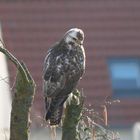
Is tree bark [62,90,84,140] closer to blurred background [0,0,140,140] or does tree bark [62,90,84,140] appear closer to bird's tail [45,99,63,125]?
bird's tail [45,99,63,125]

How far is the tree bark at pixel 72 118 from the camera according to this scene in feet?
15.4

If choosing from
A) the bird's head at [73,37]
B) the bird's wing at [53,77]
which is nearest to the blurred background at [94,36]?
the bird's head at [73,37]

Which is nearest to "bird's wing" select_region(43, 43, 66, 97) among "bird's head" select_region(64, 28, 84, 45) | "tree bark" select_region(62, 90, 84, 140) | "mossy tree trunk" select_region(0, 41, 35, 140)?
"bird's head" select_region(64, 28, 84, 45)

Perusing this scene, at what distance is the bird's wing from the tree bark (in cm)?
62

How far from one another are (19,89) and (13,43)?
50.2 ft

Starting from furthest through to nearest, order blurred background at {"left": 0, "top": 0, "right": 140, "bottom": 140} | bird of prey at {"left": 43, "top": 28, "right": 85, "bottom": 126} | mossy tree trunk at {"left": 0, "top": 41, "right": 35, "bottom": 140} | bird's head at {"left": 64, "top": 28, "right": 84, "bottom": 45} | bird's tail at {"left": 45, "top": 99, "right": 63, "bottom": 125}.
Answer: blurred background at {"left": 0, "top": 0, "right": 140, "bottom": 140} < bird's head at {"left": 64, "top": 28, "right": 84, "bottom": 45} < bird of prey at {"left": 43, "top": 28, "right": 85, "bottom": 126} < bird's tail at {"left": 45, "top": 99, "right": 63, "bottom": 125} < mossy tree trunk at {"left": 0, "top": 41, "right": 35, "bottom": 140}

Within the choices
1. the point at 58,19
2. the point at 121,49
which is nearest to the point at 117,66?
the point at 121,49

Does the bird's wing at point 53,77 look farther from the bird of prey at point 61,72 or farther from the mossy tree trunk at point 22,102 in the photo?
the mossy tree trunk at point 22,102

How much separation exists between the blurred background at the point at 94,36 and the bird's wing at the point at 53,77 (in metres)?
13.7

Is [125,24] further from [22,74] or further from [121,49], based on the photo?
[22,74]

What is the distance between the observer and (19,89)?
454cm

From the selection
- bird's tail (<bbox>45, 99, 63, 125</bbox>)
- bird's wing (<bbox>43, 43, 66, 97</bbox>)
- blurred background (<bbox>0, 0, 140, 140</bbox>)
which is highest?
blurred background (<bbox>0, 0, 140, 140</bbox>)

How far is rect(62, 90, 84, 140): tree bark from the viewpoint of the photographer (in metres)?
4.71

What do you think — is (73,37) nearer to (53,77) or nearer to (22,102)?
(53,77)
